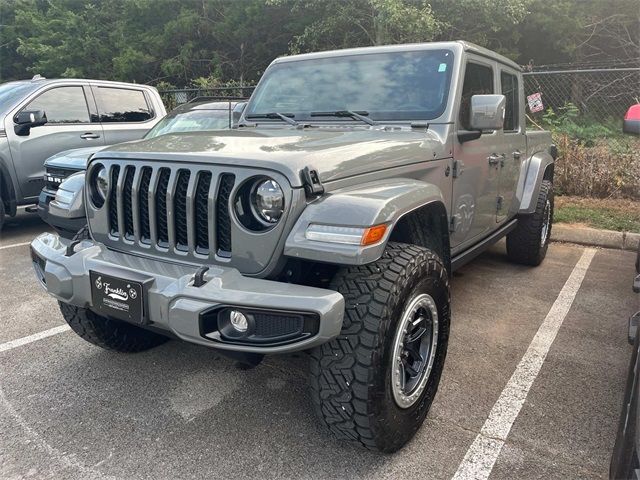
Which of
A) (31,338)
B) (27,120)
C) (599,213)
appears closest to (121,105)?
(27,120)

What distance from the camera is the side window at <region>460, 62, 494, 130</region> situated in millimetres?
3348

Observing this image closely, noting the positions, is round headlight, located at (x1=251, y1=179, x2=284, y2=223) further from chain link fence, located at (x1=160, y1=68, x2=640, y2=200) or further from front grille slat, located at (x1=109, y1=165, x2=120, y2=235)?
chain link fence, located at (x1=160, y1=68, x2=640, y2=200)

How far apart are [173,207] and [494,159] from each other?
2544mm

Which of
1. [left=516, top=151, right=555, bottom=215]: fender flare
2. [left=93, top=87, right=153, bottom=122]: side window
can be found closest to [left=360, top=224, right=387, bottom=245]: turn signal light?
[left=516, top=151, right=555, bottom=215]: fender flare

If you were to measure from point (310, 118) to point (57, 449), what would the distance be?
7.78ft

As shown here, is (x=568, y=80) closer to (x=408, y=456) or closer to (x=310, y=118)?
(x=310, y=118)

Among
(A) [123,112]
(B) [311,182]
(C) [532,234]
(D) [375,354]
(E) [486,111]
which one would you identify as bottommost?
(C) [532,234]

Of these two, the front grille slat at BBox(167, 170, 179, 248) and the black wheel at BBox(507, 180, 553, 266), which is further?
the black wheel at BBox(507, 180, 553, 266)

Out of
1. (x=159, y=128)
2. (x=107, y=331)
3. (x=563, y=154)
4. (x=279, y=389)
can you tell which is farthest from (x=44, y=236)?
(x=563, y=154)

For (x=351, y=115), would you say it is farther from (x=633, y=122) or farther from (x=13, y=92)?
(x=13, y=92)

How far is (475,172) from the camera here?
11.8 feet

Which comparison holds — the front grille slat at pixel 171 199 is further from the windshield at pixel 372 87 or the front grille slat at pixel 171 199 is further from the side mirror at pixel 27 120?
the side mirror at pixel 27 120

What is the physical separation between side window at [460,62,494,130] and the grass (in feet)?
11.7

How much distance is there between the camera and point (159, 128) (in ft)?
21.5
